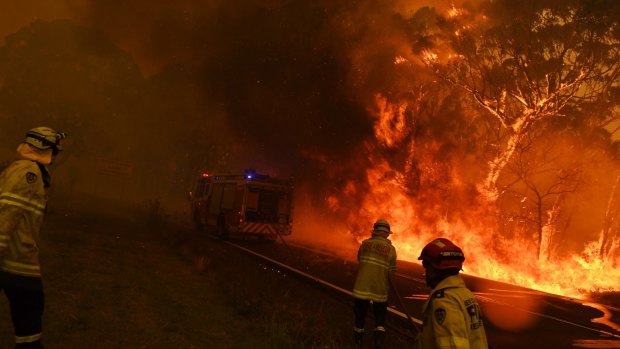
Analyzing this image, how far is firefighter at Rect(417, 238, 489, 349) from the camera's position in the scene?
8.46 feet

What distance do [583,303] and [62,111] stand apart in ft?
140

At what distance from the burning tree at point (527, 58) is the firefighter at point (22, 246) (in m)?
21.0

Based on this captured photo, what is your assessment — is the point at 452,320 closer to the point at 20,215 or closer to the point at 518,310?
the point at 20,215

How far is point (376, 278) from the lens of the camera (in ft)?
20.1

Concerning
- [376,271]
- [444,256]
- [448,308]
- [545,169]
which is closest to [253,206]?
[376,271]

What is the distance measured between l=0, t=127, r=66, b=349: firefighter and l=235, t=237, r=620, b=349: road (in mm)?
6616

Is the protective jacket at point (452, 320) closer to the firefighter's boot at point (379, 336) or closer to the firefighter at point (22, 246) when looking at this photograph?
the firefighter at point (22, 246)

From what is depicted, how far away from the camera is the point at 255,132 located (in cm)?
3234

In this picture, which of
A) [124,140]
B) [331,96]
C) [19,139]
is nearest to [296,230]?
[331,96]

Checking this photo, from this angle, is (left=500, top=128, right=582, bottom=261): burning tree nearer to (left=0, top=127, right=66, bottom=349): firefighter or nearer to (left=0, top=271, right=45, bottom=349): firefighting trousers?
(left=0, top=127, right=66, bottom=349): firefighter

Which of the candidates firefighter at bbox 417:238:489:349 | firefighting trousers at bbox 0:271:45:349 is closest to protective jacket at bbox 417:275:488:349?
firefighter at bbox 417:238:489:349

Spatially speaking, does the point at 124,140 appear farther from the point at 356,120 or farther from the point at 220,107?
the point at 356,120

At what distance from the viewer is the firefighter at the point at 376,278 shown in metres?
6.11

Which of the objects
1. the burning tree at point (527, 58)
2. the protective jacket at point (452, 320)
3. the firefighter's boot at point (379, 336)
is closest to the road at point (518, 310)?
the firefighter's boot at point (379, 336)
